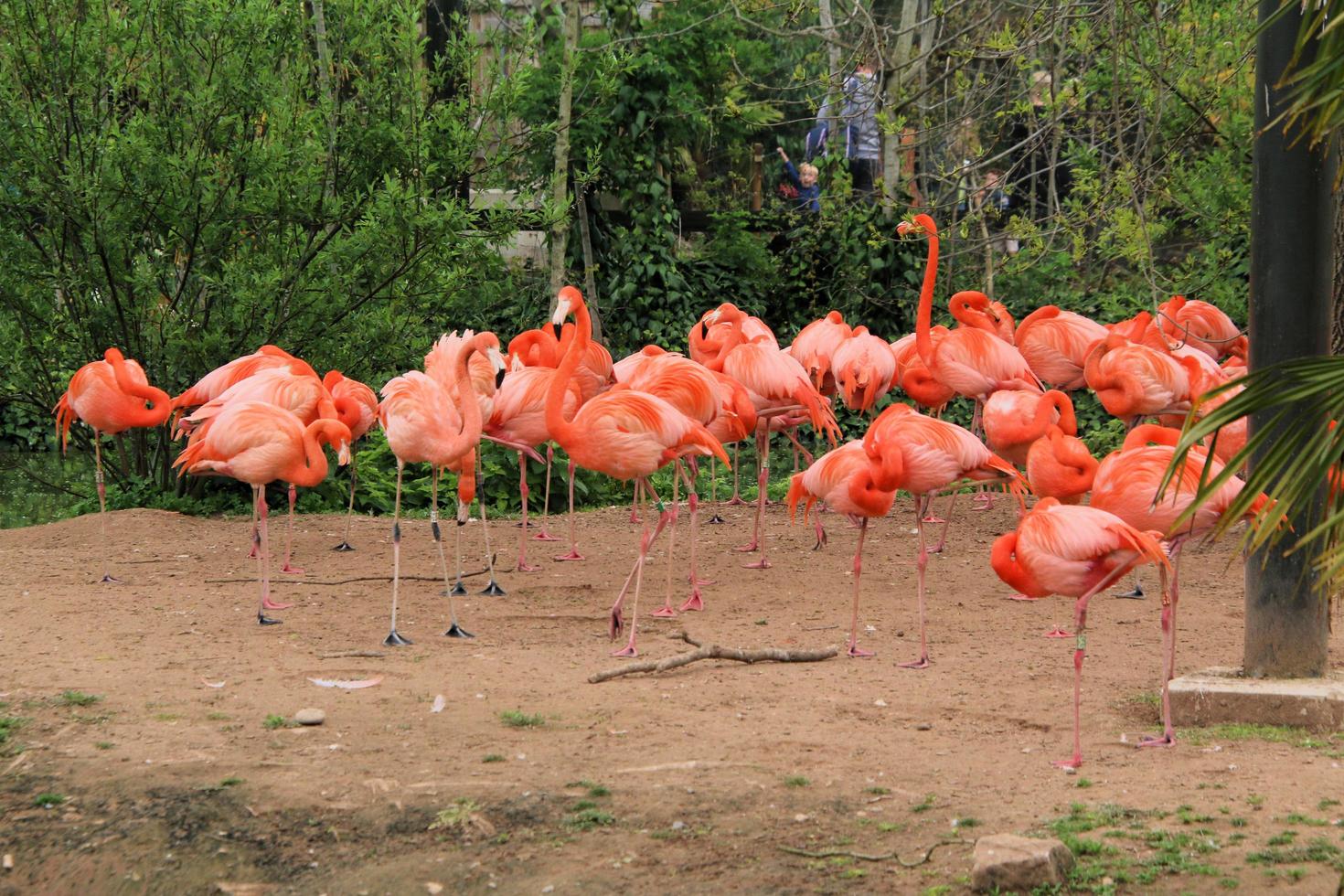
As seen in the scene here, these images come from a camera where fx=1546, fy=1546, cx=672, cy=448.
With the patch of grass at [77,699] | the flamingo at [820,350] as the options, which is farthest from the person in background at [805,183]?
the patch of grass at [77,699]

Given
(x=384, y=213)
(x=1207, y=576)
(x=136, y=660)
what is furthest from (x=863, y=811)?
(x=384, y=213)

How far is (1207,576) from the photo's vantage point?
7.82m

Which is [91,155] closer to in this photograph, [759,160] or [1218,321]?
[1218,321]

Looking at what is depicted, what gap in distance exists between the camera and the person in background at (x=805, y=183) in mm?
14914

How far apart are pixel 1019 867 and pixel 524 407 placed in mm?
4428

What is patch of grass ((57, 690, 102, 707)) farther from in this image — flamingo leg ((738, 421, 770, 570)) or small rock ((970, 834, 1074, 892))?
flamingo leg ((738, 421, 770, 570))

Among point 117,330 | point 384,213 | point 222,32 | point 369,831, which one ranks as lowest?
point 369,831

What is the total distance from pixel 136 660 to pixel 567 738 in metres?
2.02

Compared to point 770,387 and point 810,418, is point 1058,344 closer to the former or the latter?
point 810,418

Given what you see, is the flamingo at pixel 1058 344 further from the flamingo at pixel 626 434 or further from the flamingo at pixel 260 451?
the flamingo at pixel 260 451

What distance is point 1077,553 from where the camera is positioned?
509 centimetres

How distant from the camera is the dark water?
10672 millimetres

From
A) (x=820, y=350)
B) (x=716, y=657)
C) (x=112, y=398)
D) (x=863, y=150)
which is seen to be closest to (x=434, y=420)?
(x=716, y=657)

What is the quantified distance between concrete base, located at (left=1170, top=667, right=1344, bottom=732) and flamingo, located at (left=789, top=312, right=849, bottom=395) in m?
4.34
